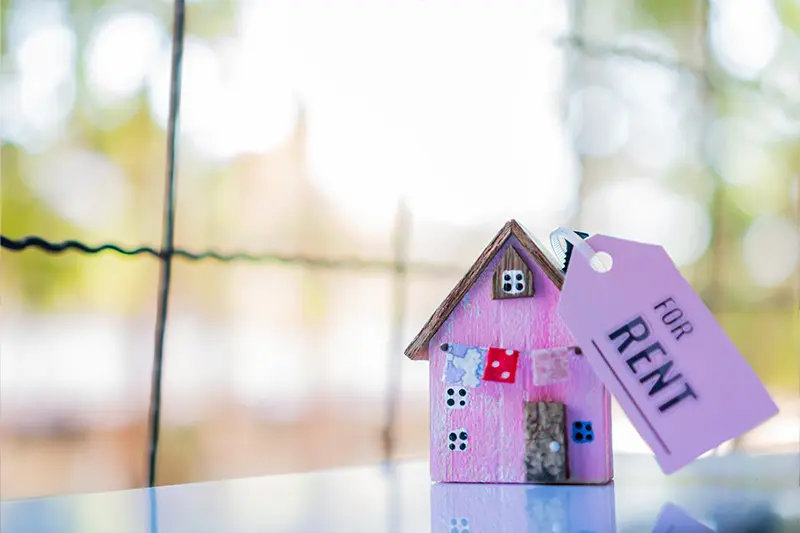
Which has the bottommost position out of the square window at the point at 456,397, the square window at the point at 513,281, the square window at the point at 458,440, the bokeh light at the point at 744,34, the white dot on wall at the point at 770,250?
the square window at the point at 458,440

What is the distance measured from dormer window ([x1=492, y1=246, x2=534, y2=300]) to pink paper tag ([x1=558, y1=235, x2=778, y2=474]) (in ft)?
0.40

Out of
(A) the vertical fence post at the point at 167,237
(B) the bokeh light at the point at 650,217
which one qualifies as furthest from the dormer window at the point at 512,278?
(B) the bokeh light at the point at 650,217

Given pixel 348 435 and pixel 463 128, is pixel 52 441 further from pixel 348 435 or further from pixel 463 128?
pixel 463 128

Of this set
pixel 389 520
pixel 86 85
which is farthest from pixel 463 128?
pixel 389 520

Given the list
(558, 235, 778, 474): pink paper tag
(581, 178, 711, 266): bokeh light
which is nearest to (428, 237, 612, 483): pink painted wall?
(558, 235, 778, 474): pink paper tag

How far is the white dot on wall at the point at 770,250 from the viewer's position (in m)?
2.31

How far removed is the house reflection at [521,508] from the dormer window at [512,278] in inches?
7.9

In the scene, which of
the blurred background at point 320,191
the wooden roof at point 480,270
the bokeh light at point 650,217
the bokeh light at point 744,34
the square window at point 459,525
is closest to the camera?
the square window at point 459,525

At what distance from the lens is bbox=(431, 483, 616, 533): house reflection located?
689mm

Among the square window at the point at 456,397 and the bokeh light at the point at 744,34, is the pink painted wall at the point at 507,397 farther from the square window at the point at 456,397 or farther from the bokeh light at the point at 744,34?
the bokeh light at the point at 744,34

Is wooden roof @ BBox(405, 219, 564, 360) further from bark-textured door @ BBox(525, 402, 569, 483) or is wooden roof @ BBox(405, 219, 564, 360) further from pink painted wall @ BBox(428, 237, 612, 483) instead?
bark-textured door @ BBox(525, 402, 569, 483)

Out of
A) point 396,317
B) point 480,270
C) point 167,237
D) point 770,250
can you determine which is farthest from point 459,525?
point 770,250

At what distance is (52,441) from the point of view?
122 centimetres

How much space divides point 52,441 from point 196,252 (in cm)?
34
